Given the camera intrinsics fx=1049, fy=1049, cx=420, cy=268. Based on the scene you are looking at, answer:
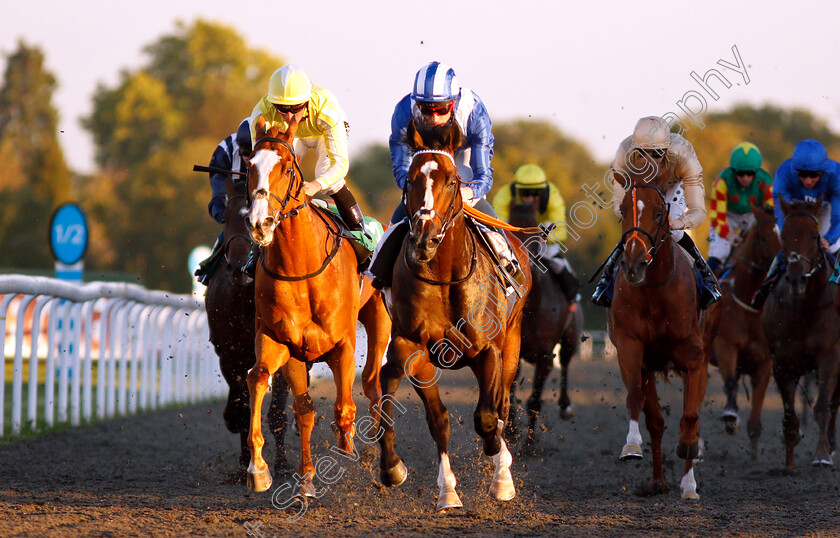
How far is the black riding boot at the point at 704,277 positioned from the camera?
6.98 metres

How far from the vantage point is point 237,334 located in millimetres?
6926

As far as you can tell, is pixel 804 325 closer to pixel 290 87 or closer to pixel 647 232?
pixel 647 232

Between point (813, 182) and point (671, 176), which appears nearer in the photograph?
point (671, 176)

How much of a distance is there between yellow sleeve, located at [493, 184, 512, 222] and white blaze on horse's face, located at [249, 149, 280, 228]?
15.3 feet

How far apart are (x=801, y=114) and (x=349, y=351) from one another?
53.0 metres

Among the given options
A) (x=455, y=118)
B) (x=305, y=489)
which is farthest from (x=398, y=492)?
(x=455, y=118)

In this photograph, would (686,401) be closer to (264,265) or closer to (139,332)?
(264,265)

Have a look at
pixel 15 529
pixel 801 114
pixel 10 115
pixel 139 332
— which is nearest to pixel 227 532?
pixel 15 529

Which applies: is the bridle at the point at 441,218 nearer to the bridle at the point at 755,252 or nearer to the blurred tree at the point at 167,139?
the bridle at the point at 755,252

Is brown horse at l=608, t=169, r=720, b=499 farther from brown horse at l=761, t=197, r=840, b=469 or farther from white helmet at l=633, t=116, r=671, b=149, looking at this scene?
brown horse at l=761, t=197, r=840, b=469

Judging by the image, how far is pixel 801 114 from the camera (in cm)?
5422

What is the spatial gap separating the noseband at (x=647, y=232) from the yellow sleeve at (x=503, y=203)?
3.22 m

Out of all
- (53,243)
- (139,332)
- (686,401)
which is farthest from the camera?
(139,332)

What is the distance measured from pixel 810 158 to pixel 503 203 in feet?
9.38
